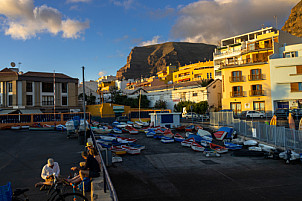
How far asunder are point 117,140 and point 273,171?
1417 centimetres

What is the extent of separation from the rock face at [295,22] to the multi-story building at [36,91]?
121m

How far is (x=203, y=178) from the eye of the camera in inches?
468

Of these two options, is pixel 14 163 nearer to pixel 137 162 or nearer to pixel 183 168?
pixel 137 162

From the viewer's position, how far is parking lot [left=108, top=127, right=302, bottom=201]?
9.59 m

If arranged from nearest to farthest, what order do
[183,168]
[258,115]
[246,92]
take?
1. [183,168]
2. [258,115]
3. [246,92]

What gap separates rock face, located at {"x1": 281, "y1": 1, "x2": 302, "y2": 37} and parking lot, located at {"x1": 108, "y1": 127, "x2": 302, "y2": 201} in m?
131

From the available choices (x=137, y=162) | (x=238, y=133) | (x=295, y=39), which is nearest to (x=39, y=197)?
(x=137, y=162)

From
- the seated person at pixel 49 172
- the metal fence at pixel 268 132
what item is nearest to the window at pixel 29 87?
the metal fence at pixel 268 132

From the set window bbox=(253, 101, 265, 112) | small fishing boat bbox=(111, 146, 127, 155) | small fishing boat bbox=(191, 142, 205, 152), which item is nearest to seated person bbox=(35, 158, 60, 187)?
small fishing boat bbox=(111, 146, 127, 155)

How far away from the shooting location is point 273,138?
61.6 feet

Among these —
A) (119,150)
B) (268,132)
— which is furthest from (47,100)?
(268,132)

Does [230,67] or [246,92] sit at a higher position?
[230,67]

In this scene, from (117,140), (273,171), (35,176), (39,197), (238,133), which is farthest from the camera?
(238,133)

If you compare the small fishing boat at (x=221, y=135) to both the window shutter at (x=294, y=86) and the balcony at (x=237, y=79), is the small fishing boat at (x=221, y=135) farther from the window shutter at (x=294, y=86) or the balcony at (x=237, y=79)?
the balcony at (x=237, y=79)
